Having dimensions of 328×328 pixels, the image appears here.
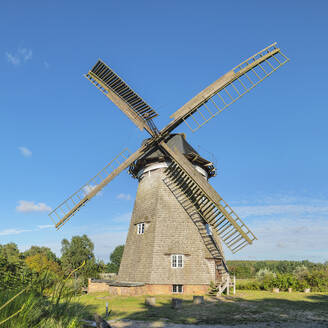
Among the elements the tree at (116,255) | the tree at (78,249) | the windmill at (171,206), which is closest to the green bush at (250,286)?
the windmill at (171,206)

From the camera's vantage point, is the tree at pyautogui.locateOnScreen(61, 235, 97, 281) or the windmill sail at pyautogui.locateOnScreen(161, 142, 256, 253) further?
the tree at pyautogui.locateOnScreen(61, 235, 97, 281)

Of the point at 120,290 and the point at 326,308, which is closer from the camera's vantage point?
the point at 326,308

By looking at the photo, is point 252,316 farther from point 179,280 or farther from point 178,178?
point 178,178

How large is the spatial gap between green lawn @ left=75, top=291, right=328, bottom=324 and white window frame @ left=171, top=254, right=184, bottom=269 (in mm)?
2147

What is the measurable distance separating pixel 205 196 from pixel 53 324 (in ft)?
51.9

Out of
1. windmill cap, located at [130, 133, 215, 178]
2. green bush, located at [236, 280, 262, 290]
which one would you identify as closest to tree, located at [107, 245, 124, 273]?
green bush, located at [236, 280, 262, 290]

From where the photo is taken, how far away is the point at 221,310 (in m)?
14.0

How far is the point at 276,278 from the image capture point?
942 inches

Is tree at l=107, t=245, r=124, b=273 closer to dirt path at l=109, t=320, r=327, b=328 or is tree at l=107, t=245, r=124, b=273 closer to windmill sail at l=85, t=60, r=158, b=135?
windmill sail at l=85, t=60, r=158, b=135

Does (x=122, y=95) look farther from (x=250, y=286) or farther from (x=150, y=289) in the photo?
(x=250, y=286)

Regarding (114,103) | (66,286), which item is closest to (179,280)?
(114,103)

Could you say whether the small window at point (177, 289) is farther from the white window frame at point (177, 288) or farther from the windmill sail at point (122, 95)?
the windmill sail at point (122, 95)

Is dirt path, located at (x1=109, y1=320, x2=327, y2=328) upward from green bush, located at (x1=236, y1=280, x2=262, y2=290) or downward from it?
downward

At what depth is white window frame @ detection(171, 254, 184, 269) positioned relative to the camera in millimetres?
19500
